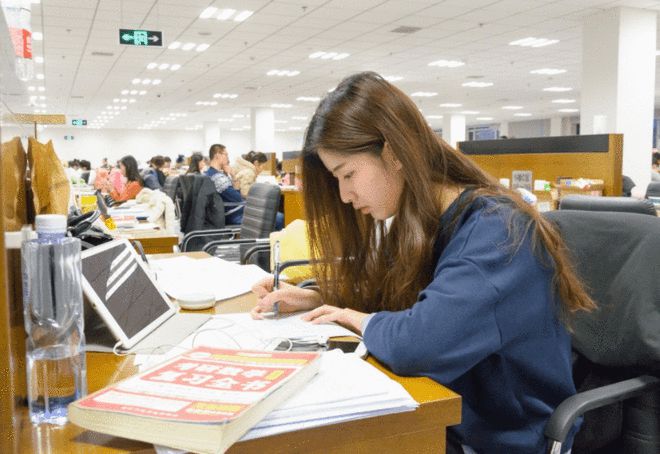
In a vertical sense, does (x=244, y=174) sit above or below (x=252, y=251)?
above

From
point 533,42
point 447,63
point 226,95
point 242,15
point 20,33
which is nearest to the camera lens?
point 20,33

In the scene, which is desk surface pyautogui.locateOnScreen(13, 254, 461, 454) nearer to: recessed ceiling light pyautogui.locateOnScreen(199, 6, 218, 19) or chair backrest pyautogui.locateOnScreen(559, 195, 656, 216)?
chair backrest pyautogui.locateOnScreen(559, 195, 656, 216)

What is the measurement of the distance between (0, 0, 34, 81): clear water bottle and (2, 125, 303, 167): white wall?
1084 inches

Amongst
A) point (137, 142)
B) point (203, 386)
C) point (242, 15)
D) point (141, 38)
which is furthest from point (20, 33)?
point (137, 142)

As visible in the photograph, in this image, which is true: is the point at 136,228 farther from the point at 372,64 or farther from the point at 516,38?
the point at 372,64

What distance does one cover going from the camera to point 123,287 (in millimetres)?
1243

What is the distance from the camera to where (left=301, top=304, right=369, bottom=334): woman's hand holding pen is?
1.18m

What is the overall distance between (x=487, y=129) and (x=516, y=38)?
18.8m

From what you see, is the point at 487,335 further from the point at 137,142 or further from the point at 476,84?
the point at 137,142

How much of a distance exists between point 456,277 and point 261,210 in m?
2.58

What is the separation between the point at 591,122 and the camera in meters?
8.12

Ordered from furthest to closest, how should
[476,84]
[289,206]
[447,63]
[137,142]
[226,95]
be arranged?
1. [137,142]
2. [226,95]
3. [476,84]
4. [447,63]
5. [289,206]

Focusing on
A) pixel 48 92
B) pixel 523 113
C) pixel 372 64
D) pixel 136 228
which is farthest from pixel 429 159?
pixel 523 113

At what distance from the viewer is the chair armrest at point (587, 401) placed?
1.09m
